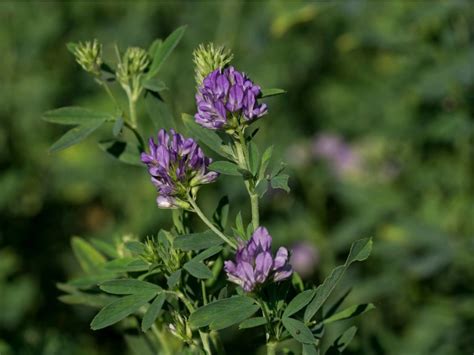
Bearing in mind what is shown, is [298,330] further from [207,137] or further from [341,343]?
[207,137]

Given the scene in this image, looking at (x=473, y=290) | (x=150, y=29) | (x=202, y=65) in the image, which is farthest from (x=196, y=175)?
(x=150, y=29)

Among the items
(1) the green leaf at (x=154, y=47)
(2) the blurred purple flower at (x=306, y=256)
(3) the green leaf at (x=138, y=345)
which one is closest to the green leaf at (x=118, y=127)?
(1) the green leaf at (x=154, y=47)

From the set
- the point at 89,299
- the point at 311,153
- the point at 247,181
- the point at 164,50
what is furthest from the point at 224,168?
the point at 311,153

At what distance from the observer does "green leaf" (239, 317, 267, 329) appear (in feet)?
3.50

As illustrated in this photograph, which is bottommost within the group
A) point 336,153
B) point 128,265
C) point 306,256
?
point 306,256

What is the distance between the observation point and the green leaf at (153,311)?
Result: 1.09 metres

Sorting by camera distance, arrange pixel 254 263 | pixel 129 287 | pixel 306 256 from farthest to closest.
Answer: pixel 306 256 → pixel 129 287 → pixel 254 263

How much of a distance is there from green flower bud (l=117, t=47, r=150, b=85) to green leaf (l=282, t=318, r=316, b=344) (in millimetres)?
491

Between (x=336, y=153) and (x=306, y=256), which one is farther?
(x=336, y=153)

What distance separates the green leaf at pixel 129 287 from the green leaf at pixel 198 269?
75 mm

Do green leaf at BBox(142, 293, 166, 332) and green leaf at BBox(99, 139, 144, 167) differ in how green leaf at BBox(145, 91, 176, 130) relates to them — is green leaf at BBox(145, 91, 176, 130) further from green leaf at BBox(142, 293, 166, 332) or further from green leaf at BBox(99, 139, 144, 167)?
green leaf at BBox(142, 293, 166, 332)

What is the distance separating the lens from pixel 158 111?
136 centimetres

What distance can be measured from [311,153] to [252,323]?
2.39 m

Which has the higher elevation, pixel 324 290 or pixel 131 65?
pixel 131 65
